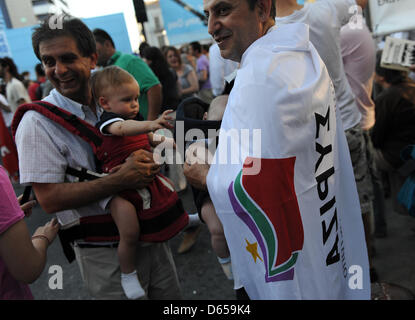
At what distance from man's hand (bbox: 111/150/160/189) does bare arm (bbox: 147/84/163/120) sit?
18 centimetres

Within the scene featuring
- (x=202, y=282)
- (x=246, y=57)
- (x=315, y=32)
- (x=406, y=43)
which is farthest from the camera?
(x=202, y=282)

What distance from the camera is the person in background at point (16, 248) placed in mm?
1074

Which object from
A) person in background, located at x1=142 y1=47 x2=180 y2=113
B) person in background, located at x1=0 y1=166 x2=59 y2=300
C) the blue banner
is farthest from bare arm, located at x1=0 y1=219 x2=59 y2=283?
the blue banner

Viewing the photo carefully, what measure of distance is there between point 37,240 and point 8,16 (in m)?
0.87

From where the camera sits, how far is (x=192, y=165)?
3.86 feet

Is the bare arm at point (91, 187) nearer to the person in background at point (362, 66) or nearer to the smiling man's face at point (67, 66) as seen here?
the smiling man's face at point (67, 66)

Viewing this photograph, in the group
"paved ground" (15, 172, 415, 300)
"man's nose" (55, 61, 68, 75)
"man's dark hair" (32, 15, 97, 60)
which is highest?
"man's dark hair" (32, 15, 97, 60)

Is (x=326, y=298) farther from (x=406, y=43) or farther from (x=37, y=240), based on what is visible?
(x=406, y=43)

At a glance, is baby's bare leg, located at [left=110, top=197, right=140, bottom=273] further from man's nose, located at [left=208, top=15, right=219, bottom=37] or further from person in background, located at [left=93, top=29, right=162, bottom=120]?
man's nose, located at [left=208, top=15, right=219, bottom=37]

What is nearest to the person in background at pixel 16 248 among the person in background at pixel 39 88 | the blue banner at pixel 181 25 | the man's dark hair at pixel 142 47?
the man's dark hair at pixel 142 47

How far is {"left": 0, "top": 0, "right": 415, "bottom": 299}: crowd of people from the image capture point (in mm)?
963

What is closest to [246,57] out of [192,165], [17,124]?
[192,165]

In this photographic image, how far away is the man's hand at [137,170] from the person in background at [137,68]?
18 centimetres

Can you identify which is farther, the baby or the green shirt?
the green shirt
